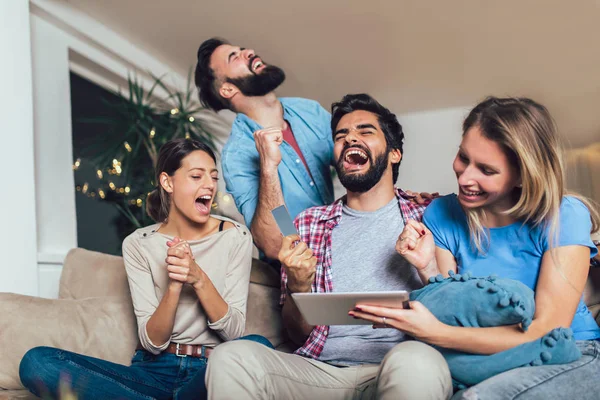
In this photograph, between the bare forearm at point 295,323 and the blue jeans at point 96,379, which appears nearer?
the blue jeans at point 96,379

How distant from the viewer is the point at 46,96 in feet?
10.3

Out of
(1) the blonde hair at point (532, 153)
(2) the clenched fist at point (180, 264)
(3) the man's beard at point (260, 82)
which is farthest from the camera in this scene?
(3) the man's beard at point (260, 82)

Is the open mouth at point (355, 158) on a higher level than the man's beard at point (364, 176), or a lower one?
higher

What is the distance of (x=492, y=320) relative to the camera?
4.30 ft

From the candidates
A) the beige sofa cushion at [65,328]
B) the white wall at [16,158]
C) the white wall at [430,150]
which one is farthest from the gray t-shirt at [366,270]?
the white wall at [430,150]

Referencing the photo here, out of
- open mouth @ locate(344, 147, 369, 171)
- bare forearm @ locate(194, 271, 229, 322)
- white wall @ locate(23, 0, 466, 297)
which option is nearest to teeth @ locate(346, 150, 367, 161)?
open mouth @ locate(344, 147, 369, 171)

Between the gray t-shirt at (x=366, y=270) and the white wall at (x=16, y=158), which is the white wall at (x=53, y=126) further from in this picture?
the gray t-shirt at (x=366, y=270)

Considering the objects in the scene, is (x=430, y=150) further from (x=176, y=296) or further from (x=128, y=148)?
(x=176, y=296)

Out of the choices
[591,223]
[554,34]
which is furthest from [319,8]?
[591,223]

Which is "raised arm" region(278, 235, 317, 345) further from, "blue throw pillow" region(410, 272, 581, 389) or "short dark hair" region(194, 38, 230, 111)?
"short dark hair" region(194, 38, 230, 111)

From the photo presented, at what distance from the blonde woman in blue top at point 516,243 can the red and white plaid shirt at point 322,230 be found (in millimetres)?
290

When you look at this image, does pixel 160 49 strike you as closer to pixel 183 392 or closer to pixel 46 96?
pixel 46 96

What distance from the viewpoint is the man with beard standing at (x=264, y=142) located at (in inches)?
88.6

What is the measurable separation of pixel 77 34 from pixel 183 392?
8.79 ft
